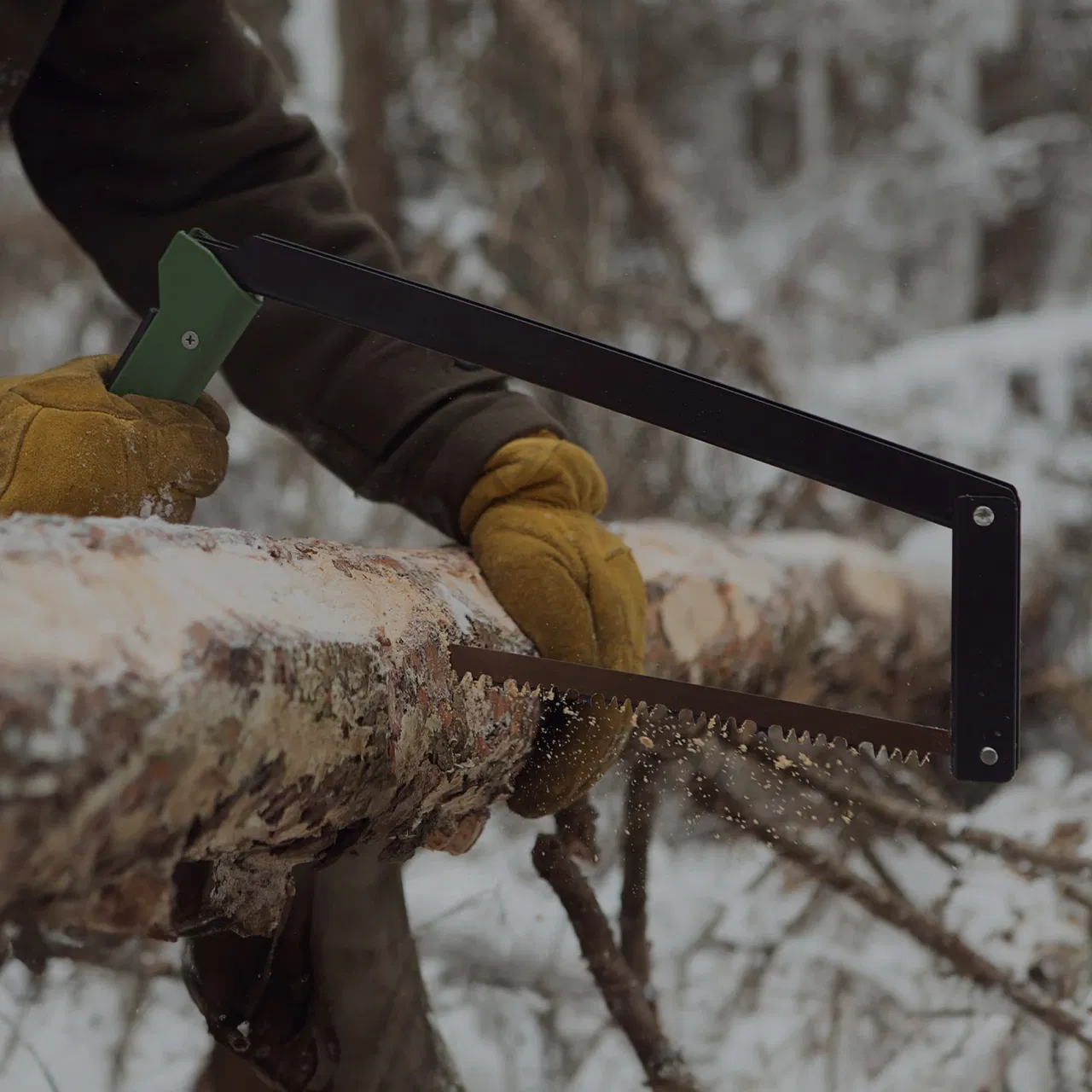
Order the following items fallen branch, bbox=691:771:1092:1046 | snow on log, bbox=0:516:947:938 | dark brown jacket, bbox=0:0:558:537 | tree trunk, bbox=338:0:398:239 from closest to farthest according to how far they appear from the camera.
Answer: snow on log, bbox=0:516:947:938 < dark brown jacket, bbox=0:0:558:537 < fallen branch, bbox=691:771:1092:1046 < tree trunk, bbox=338:0:398:239

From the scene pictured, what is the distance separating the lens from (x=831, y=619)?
237cm

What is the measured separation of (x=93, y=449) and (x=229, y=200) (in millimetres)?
508

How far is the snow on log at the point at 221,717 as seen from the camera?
2.14ft

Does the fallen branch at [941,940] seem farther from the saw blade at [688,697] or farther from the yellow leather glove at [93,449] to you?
the yellow leather glove at [93,449]

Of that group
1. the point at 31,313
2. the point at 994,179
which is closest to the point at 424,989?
the point at 31,313

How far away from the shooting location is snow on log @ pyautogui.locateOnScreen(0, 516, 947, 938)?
651mm

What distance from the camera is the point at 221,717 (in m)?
0.75

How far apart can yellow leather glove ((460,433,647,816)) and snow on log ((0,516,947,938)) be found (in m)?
0.03

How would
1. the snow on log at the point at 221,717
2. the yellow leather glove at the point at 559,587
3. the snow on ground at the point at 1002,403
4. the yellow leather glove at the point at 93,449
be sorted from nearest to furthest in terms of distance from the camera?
the snow on log at the point at 221,717
the yellow leather glove at the point at 93,449
the yellow leather glove at the point at 559,587
the snow on ground at the point at 1002,403

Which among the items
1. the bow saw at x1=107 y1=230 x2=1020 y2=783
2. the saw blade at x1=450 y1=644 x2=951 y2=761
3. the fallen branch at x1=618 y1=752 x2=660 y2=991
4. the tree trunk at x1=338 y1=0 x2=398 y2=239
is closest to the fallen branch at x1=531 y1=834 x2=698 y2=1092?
the fallen branch at x1=618 y1=752 x2=660 y2=991

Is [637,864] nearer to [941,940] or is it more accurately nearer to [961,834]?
[941,940]

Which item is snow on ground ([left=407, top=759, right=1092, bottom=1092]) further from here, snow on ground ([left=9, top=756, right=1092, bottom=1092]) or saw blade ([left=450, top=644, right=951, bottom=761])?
saw blade ([left=450, top=644, right=951, bottom=761])

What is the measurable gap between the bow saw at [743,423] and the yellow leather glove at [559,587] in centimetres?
28

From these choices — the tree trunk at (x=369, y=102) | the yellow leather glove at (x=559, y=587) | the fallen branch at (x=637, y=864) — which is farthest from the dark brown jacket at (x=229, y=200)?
the tree trunk at (x=369, y=102)
